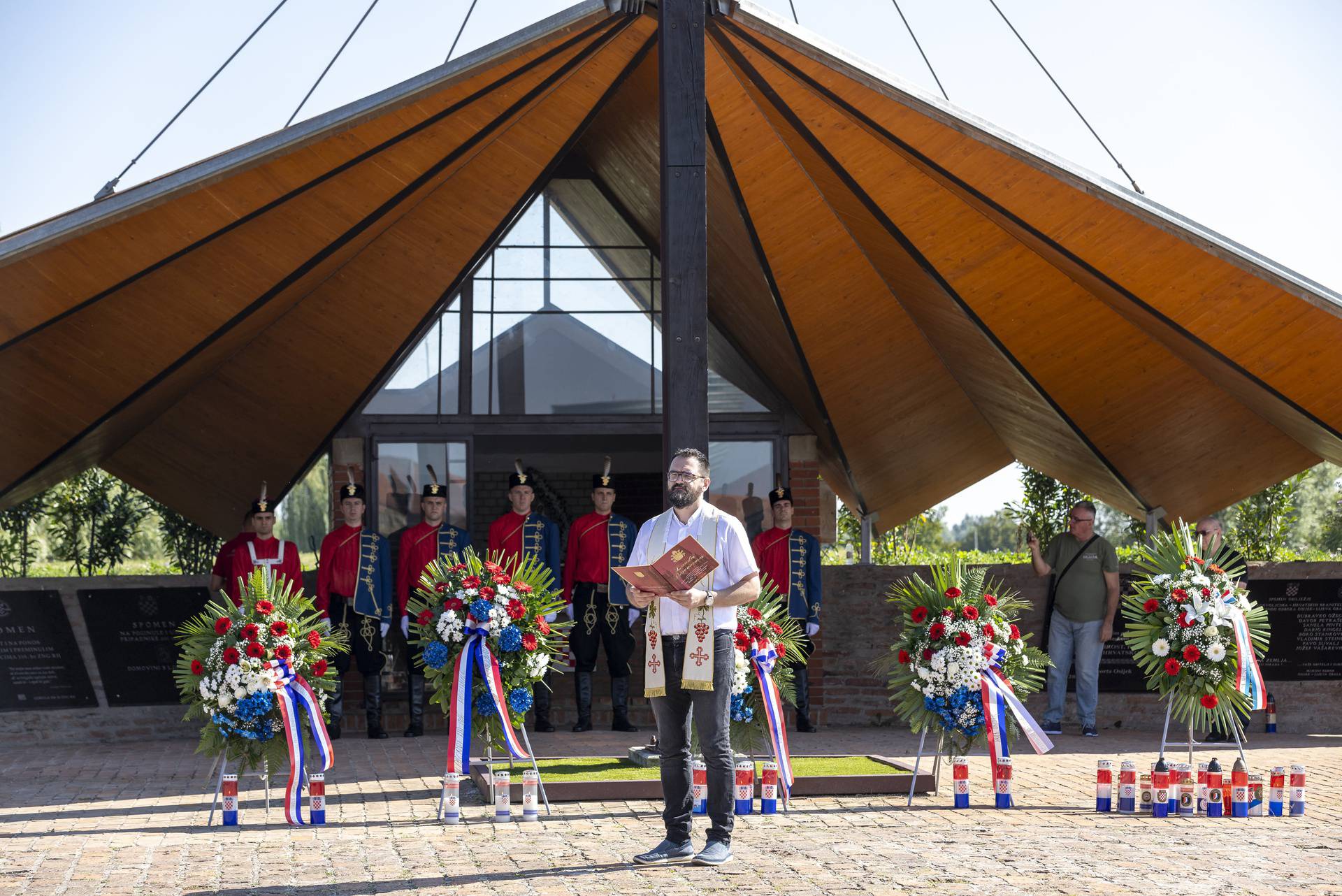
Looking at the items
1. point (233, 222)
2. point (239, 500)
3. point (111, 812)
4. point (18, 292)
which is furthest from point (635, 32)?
point (239, 500)

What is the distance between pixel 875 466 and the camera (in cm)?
1273

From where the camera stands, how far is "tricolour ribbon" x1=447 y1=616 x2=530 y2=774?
22.1 feet

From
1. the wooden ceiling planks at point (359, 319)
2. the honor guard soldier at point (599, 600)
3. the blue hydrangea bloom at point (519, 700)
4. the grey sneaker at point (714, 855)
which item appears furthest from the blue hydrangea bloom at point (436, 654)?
the wooden ceiling planks at point (359, 319)

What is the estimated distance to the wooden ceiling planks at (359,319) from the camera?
996 cm

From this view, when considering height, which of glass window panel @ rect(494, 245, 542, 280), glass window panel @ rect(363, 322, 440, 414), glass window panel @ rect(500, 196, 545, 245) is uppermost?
glass window panel @ rect(500, 196, 545, 245)

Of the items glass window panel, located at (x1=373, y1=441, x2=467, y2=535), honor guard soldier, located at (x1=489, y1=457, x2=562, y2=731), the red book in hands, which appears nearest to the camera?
the red book in hands

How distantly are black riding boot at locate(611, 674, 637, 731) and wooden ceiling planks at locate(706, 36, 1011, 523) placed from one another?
2.92 metres

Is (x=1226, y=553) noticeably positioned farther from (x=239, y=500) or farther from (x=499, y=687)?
(x=239, y=500)

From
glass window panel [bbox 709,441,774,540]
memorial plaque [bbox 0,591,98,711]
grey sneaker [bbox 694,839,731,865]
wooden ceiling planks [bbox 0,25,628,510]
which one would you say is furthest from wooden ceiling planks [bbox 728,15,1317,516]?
memorial plaque [bbox 0,591,98,711]

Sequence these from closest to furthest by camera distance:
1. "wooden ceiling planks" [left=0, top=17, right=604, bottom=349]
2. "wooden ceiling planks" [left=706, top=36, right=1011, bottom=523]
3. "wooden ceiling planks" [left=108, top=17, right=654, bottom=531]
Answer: "wooden ceiling planks" [left=0, top=17, right=604, bottom=349]
"wooden ceiling planks" [left=706, top=36, right=1011, bottom=523]
"wooden ceiling planks" [left=108, top=17, right=654, bottom=531]

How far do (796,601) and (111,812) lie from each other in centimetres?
517

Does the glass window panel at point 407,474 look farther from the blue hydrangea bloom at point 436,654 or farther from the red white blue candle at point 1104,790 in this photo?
the red white blue candle at point 1104,790

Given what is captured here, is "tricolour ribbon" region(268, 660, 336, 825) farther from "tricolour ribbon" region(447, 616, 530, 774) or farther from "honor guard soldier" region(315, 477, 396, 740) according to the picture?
"honor guard soldier" region(315, 477, 396, 740)

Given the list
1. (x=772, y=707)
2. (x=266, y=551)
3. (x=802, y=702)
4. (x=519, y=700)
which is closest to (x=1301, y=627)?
(x=802, y=702)
